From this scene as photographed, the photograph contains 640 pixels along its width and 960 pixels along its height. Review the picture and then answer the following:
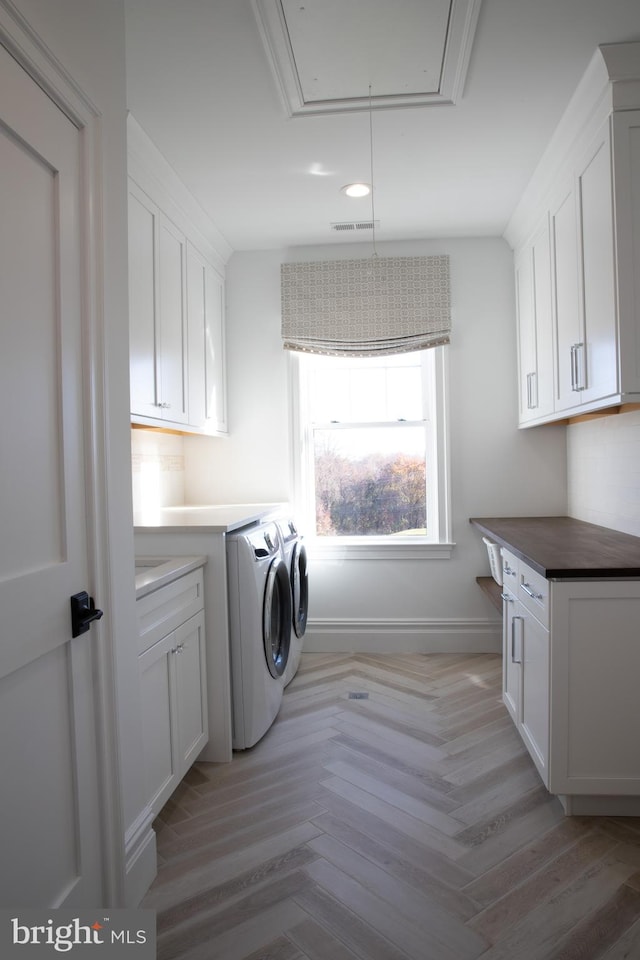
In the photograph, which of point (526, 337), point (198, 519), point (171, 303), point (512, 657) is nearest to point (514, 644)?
point (512, 657)

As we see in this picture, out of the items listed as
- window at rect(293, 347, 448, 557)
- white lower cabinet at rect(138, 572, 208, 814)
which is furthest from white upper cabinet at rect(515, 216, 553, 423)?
white lower cabinet at rect(138, 572, 208, 814)

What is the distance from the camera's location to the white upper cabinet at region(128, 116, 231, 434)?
244 cm

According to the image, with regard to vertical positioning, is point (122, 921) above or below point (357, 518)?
below

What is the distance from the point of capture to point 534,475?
366 cm

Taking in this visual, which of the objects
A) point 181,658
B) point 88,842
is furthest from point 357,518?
point 88,842

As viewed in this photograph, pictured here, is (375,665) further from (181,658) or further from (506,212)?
(506,212)

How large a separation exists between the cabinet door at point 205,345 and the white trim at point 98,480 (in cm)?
168

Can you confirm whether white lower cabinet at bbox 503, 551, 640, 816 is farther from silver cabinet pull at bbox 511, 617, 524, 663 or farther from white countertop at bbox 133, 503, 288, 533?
white countertop at bbox 133, 503, 288, 533

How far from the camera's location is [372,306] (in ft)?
12.0

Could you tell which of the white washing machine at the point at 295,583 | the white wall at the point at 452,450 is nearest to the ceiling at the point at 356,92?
the white wall at the point at 452,450

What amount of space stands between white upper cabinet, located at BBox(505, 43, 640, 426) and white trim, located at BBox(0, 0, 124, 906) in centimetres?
172

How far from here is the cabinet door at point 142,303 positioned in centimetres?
239

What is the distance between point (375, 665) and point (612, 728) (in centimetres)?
172

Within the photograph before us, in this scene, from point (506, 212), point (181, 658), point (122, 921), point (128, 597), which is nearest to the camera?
point (122, 921)
